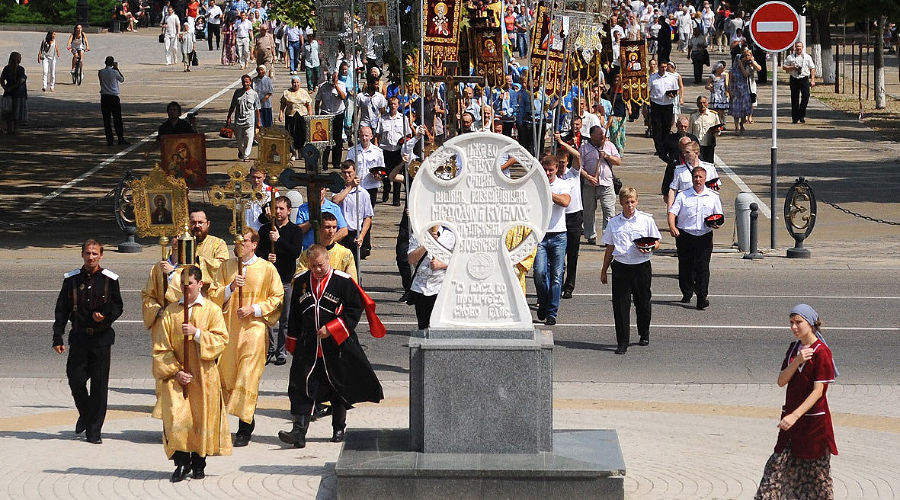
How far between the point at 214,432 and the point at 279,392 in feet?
9.93

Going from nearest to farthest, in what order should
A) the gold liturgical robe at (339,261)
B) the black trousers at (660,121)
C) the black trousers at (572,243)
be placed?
the gold liturgical robe at (339,261)
the black trousers at (572,243)
the black trousers at (660,121)

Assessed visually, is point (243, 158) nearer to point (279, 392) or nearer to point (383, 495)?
point (279, 392)

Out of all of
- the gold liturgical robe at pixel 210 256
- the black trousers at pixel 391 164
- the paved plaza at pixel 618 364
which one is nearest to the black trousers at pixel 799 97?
the paved plaza at pixel 618 364

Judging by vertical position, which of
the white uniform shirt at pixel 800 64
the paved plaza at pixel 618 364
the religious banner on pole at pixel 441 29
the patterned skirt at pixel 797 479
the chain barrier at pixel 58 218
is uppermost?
the religious banner on pole at pixel 441 29

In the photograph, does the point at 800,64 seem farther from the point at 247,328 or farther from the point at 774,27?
the point at 247,328

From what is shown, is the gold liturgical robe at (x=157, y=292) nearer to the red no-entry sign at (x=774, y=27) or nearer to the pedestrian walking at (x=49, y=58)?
the red no-entry sign at (x=774, y=27)

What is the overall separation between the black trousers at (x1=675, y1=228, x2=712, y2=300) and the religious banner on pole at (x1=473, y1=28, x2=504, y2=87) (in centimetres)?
360

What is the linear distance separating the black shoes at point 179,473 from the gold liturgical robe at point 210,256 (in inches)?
68.1

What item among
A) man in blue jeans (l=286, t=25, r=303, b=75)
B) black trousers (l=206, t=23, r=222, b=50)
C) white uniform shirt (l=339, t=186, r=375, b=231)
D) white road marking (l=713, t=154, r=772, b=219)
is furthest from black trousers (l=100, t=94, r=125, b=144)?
black trousers (l=206, t=23, r=222, b=50)

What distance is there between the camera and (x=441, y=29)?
61.4ft

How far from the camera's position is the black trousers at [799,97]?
3662cm

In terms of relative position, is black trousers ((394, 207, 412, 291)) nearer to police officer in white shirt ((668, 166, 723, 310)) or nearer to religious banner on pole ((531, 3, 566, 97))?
religious banner on pole ((531, 3, 566, 97))

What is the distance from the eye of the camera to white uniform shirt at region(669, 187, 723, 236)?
17.1 m

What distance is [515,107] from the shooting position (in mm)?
30719
